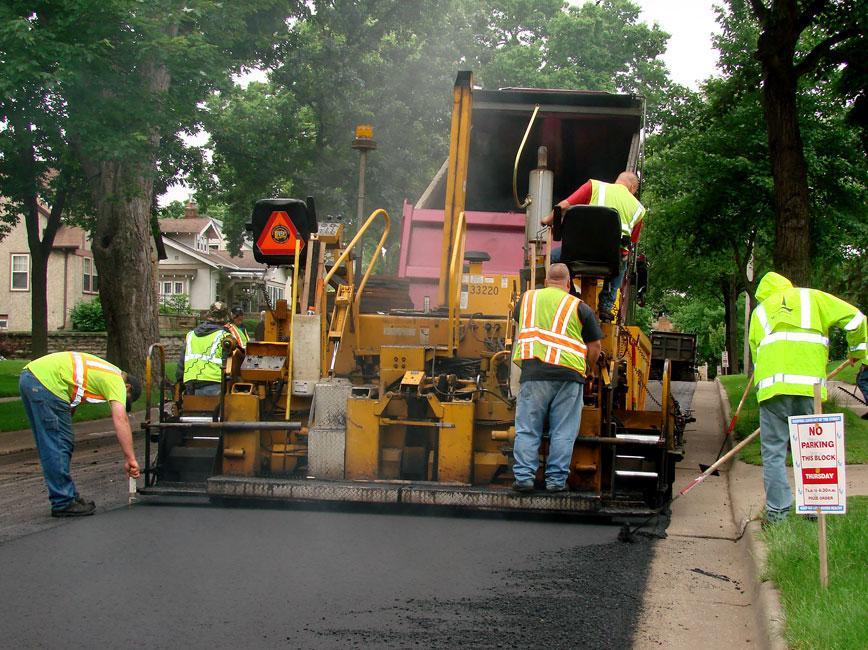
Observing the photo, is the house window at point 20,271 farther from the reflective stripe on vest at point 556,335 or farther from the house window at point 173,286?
the reflective stripe on vest at point 556,335

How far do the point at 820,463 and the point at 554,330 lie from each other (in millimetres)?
2458

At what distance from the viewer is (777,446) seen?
285 inches

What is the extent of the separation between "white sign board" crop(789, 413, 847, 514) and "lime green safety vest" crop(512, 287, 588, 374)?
2.19 m

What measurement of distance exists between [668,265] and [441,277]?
Answer: 956 inches

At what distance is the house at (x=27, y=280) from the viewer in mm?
43875

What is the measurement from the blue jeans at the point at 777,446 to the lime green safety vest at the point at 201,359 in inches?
219

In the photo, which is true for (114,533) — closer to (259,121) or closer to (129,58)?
(129,58)

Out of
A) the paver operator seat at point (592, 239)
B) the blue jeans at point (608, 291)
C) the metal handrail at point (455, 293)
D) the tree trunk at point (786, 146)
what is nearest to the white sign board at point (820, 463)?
the paver operator seat at point (592, 239)

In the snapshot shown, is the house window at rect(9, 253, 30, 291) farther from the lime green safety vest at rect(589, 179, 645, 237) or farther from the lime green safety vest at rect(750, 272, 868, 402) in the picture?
the lime green safety vest at rect(750, 272, 868, 402)

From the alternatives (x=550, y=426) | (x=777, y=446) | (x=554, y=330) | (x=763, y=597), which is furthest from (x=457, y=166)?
(x=763, y=597)

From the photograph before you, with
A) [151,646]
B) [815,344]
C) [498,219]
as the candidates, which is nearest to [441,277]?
[498,219]

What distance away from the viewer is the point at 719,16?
629 inches

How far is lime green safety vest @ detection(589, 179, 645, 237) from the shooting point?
28.0 feet

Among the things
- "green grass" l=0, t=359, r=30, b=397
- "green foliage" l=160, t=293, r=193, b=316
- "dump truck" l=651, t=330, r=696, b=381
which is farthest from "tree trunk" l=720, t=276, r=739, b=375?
"green grass" l=0, t=359, r=30, b=397
